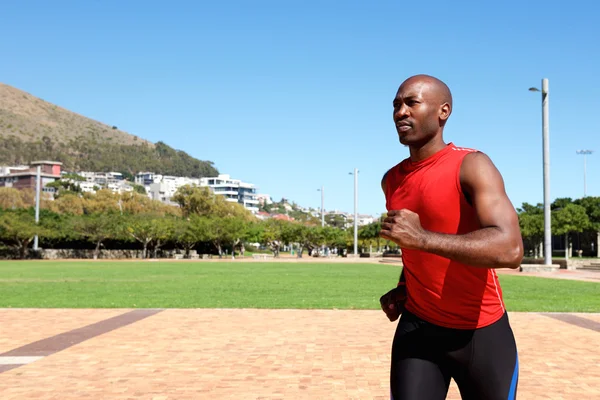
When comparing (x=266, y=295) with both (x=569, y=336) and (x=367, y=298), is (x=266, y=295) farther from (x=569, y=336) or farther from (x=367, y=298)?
(x=569, y=336)

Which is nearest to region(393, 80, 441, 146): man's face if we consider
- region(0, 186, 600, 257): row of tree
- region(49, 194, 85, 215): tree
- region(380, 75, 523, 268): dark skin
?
region(380, 75, 523, 268): dark skin

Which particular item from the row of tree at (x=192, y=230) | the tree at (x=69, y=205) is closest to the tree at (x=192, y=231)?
the row of tree at (x=192, y=230)

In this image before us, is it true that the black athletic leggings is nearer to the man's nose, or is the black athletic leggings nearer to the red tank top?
the red tank top

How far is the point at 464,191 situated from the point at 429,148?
309 mm

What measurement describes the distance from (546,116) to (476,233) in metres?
32.1

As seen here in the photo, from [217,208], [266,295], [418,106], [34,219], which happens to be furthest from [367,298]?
[217,208]

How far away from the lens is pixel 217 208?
300ft

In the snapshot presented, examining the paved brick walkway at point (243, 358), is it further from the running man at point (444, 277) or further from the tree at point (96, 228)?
the tree at point (96, 228)

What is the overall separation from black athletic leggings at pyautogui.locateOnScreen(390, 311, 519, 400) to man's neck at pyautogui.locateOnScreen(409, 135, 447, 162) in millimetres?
730

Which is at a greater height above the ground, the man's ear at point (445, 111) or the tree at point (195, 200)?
the tree at point (195, 200)

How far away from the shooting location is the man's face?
2.87 m

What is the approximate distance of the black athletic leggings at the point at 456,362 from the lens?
2807 millimetres

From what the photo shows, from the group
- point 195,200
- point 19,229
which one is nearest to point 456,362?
point 19,229

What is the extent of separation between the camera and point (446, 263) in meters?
2.76
